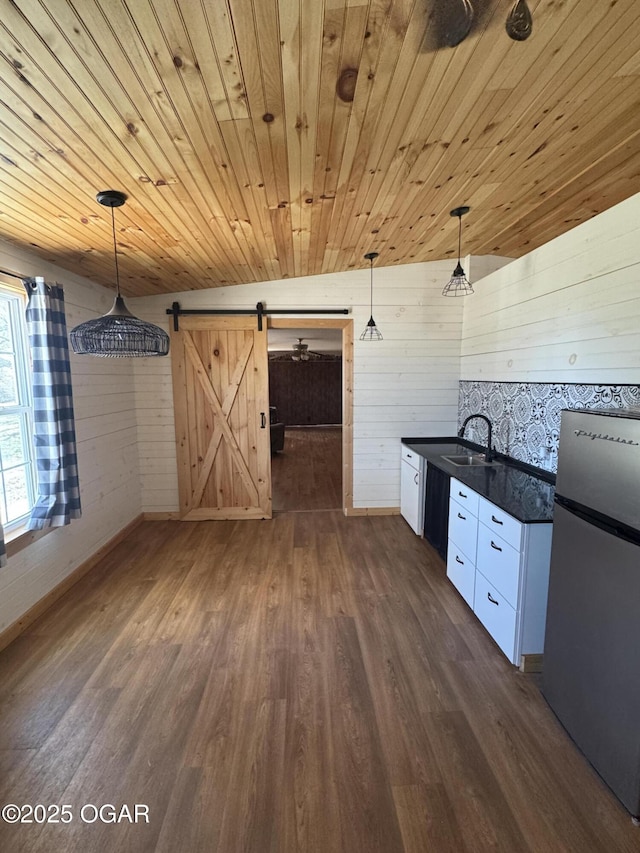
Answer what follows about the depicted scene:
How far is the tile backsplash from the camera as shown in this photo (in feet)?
7.39

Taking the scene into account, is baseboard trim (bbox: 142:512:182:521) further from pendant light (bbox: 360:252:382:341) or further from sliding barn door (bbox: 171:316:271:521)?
pendant light (bbox: 360:252:382:341)

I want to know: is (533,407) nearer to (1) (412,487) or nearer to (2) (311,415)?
(1) (412,487)

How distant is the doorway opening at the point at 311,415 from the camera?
429 centimetres

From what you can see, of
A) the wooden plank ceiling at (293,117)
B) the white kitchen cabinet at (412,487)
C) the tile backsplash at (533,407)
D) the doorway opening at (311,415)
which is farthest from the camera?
the doorway opening at (311,415)

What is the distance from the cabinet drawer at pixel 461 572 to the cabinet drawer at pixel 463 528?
5 cm

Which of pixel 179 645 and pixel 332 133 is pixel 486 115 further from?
pixel 179 645

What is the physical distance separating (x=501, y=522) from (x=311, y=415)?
981 centimetres

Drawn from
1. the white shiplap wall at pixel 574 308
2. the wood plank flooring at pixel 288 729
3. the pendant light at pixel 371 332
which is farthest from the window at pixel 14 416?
the white shiplap wall at pixel 574 308

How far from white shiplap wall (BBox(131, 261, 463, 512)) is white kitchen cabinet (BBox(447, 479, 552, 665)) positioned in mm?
1779

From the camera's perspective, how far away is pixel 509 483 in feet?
8.50

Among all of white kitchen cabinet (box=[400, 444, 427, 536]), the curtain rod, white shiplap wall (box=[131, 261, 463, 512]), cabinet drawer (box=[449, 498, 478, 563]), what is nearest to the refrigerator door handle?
cabinet drawer (box=[449, 498, 478, 563])

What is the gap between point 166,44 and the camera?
1.14m

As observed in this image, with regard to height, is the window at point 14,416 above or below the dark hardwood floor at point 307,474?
above

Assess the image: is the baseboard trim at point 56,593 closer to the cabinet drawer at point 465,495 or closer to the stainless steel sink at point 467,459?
the cabinet drawer at point 465,495
